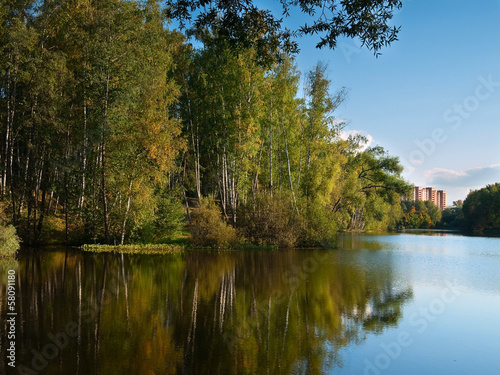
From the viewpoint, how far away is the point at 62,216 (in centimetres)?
2834

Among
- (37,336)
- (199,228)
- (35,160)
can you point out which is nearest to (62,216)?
(35,160)

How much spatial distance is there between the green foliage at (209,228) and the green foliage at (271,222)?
6.30ft

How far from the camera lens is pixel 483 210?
79.9 metres

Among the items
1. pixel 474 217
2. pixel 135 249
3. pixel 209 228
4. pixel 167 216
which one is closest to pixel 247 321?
pixel 135 249

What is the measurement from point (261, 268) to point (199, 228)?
9.70 metres

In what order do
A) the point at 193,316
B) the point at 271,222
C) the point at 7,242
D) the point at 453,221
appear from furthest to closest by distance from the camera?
the point at 453,221
the point at 271,222
the point at 7,242
the point at 193,316

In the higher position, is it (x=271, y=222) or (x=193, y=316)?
(x=271, y=222)

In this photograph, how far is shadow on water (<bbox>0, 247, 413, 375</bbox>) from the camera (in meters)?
6.44

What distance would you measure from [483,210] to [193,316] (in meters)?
86.3

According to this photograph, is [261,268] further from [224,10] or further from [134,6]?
[134,6]

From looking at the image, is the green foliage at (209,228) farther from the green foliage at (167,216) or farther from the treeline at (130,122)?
the green foliage at (167,216)

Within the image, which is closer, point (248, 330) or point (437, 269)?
point (248, 330)

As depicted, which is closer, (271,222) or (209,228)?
(209,228)

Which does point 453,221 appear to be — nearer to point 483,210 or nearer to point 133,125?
Answer: point 483,210
